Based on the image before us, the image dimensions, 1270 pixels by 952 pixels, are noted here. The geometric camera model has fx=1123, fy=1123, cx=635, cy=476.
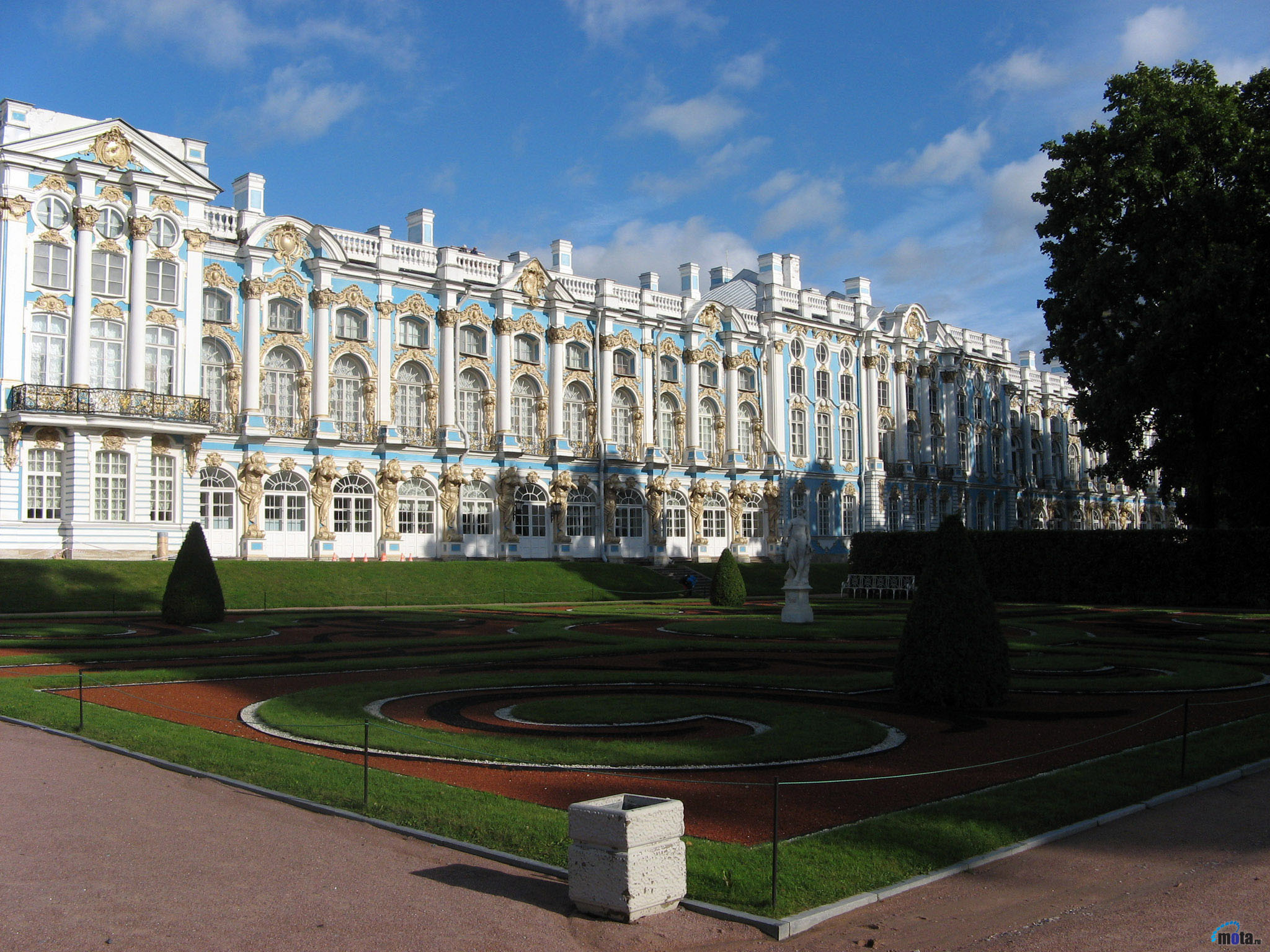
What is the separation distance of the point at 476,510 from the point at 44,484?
62.3 feet

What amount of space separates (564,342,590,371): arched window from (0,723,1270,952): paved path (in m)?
47.9

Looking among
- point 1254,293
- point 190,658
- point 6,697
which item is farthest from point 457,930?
point 1254,293

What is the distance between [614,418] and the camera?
59.2 m

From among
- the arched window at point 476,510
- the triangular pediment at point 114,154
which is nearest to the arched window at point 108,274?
the triangular pediment at point 114,154

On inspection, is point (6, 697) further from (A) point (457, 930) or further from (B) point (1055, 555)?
(B) point (1055, 555)

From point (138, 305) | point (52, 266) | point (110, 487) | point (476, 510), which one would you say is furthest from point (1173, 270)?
point (52, 266)

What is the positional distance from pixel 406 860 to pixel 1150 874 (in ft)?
18.4

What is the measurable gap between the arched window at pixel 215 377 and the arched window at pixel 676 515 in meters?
23.7

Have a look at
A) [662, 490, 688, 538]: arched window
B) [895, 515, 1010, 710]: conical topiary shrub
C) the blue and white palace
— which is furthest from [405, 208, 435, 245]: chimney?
[895, 515, 1010, 710]: conical topiary shrub

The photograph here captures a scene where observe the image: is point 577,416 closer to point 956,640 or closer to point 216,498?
point 216,498

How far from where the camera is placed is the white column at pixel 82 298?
40688 mm

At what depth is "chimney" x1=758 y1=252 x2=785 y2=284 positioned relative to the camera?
6812cm

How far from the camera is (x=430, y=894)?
25.5ft

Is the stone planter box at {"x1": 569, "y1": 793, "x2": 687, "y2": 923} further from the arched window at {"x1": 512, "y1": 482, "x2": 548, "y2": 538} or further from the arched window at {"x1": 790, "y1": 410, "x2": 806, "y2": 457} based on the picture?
the arched window at {"x1": 790, "y1": 410, "x2": 806, "y2": 457}
